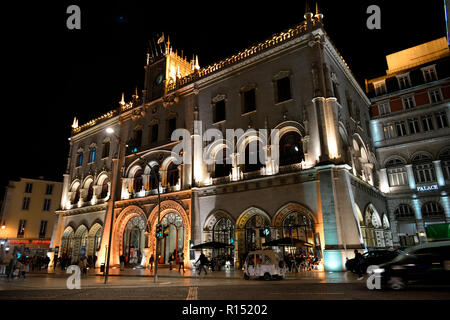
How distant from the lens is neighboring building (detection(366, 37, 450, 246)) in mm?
28859

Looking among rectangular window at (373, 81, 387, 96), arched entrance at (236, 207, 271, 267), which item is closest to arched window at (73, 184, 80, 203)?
arched entrance at (236, 207, 271, 267)

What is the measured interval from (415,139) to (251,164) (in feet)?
58.2

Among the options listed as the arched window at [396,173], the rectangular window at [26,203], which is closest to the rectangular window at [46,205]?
the rectangular window at [26,203]

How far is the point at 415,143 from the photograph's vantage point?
101ft

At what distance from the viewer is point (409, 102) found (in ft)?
106

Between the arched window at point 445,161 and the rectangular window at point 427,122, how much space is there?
9.04 ft

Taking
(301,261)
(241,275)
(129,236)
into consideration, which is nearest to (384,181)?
(301,261)

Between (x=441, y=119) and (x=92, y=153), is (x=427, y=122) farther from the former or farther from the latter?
(x=92, y=153)

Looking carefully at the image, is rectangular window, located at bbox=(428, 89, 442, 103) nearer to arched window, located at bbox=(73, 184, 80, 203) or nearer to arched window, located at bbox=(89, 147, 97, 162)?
arched window, located at bbox=(89, 147, 97, 162)

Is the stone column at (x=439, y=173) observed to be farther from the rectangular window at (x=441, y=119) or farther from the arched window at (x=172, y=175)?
the arched window at (x=172, y=175)

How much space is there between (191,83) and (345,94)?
14637 millimetres

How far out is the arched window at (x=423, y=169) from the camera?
29328mm

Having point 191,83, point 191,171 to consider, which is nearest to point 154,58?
point 191,83
